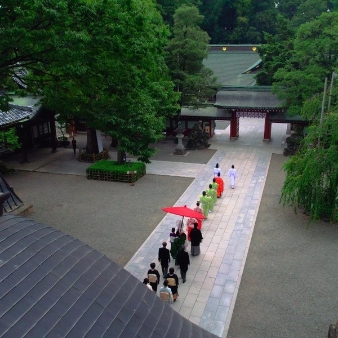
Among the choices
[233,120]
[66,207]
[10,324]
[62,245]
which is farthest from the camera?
[233,120]

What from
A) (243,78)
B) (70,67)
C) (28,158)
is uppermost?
(70,67)

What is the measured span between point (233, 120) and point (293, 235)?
15.8m

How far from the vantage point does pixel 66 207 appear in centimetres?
1756

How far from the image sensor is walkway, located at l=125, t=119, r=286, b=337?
1080 cm

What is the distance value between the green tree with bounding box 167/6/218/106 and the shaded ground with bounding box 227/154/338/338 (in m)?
12.8

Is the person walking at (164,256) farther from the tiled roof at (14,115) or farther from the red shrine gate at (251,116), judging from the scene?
the red shrine gate at (251,116)

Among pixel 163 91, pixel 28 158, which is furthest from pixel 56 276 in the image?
pixel 28 158

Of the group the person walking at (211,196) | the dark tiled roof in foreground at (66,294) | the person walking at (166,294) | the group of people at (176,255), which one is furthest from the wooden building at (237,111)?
the dark tiled roof in foreground at (66,294)

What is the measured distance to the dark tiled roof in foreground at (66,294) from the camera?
180 inches

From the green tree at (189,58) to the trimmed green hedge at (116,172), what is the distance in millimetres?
8039

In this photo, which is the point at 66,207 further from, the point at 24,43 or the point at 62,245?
the point at 62,245

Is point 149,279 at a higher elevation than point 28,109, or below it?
below

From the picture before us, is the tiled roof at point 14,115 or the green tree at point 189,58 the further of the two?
the green tree at point 189,58

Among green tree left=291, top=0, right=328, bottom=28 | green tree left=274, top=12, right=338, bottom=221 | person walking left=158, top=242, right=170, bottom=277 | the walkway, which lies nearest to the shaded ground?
the walkway
